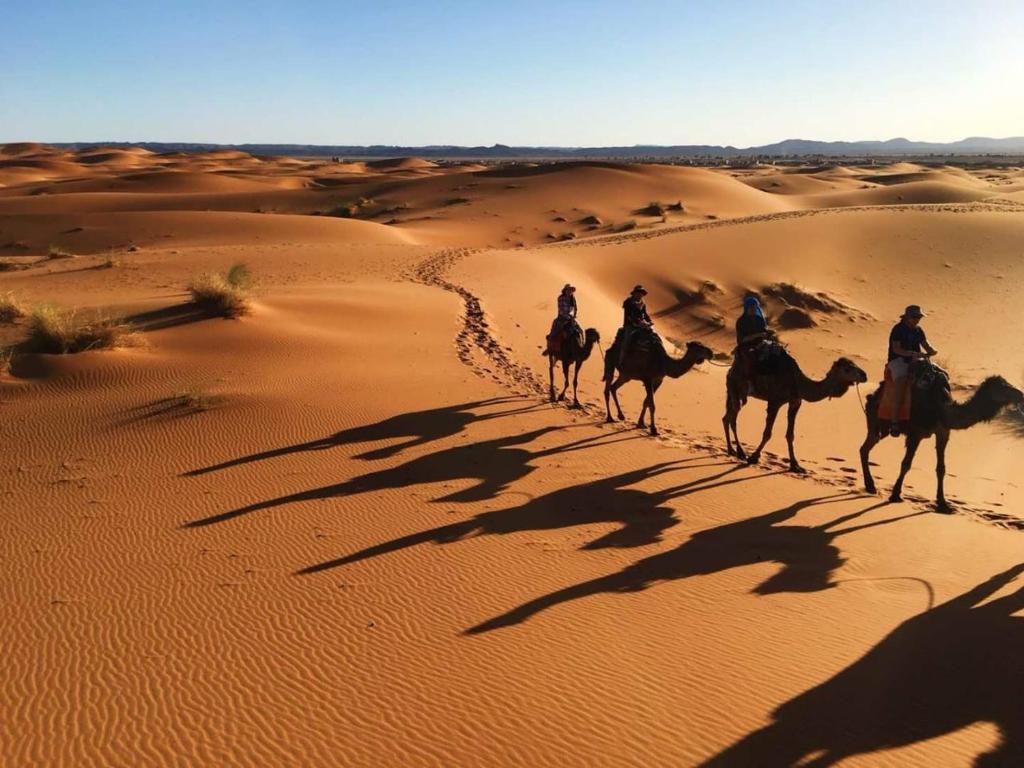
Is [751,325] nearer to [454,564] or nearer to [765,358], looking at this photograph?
[765,358]

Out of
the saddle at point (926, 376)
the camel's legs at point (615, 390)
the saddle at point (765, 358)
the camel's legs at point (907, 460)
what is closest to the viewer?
the saddle at point (926, 376)

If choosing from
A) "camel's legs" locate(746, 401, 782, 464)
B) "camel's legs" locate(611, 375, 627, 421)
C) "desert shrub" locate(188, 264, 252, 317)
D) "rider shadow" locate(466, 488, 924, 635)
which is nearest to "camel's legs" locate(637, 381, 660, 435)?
"camel's legs" locate(611, 375, 627, 421)

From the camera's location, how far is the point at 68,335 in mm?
13094

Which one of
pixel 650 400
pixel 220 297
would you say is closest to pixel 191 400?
pixel 220 297

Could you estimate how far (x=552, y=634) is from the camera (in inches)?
240

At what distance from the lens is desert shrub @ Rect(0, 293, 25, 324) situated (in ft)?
50.8

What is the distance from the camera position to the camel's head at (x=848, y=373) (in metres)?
10.1

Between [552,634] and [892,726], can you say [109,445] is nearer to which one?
[552,634]

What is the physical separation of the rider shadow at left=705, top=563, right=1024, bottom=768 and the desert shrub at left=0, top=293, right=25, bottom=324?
16221 millimetres

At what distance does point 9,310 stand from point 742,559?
50.0 ft

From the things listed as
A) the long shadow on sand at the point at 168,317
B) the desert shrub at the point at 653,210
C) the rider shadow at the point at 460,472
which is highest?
the desert shrub at the point at 653,210

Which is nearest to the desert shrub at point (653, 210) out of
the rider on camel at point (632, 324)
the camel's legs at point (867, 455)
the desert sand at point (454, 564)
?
the desert sand at point (454, 564)

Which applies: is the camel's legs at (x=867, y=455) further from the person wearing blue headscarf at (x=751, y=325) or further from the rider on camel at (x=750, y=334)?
the person wearing blue headscarf at (x=751, y=325)

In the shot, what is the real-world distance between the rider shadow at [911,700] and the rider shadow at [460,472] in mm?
4571
